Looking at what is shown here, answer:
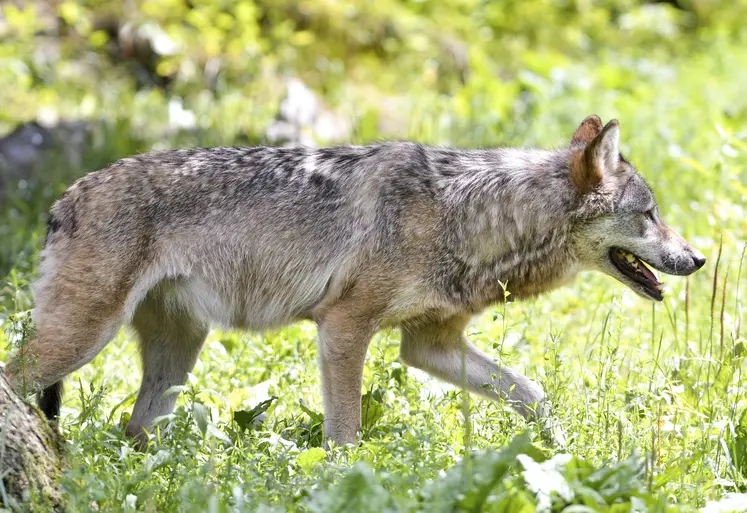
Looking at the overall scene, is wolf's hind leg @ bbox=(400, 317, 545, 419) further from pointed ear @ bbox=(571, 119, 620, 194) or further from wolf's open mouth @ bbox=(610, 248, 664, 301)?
pointed ear @ bbox=(571, 119, 620, 194)

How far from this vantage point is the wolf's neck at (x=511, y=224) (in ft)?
16.2

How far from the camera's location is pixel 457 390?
5.12 m

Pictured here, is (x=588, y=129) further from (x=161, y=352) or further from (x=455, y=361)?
(x=161, y=352)

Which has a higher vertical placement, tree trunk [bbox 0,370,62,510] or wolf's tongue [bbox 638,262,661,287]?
wolf's tongue [bbox 638,262,661,287]

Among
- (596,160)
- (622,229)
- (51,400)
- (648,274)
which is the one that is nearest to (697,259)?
(648,274)

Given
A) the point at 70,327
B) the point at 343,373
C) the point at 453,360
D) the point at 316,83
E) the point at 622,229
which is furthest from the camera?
the point at 316,83

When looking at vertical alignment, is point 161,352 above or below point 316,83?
below

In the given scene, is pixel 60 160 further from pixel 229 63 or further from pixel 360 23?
pixel 360 23

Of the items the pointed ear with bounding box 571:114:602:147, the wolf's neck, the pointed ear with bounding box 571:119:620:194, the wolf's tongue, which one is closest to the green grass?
the wolf's tongue

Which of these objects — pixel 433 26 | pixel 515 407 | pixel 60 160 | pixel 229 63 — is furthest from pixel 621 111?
pixel 515 407

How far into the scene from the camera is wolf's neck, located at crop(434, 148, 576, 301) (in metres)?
4.93

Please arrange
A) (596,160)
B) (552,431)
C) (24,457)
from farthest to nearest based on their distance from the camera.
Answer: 1. (596,160)
2. (552,431)
3. (24,457)

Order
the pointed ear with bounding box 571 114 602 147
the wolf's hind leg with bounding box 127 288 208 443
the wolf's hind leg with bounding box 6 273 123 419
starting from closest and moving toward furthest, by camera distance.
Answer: the wolf's hind leg with bounding box 6 273 123 419, the wolf's hind leg with bounding box 127 288 208 443, the pointed ear with bounding box 571 114 602 147

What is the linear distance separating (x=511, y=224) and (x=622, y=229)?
562 millimetres
